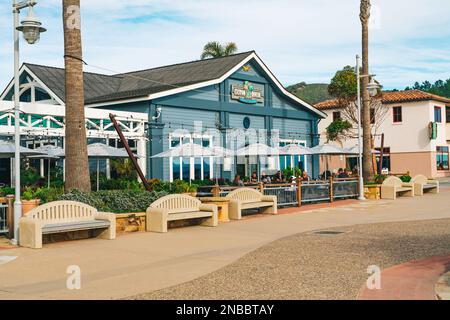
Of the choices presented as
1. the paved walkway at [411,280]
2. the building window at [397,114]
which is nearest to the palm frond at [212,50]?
the building window at [397,114]

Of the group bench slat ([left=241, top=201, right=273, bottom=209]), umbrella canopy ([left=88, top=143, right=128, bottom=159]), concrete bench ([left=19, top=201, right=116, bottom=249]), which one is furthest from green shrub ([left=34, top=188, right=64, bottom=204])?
umbrella canopy ([left=88, top=143, right=128, bottom=159])

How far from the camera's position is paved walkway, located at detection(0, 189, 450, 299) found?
7.86 metres

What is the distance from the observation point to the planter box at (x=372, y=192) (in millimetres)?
25594

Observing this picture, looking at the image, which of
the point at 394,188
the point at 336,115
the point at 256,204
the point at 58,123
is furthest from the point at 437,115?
the point at 256,204

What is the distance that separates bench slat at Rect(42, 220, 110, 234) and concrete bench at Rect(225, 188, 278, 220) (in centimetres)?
501

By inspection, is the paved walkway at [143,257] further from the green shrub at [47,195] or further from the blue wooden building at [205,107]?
the blue wooden building at [205,107]

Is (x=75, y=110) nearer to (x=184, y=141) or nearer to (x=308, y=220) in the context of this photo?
(x=308, y=220)

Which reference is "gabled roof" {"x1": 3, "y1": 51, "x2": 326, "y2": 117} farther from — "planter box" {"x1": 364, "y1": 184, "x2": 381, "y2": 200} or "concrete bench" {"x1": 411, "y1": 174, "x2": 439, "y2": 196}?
"concrete bench" {"x1": 411, "y1": 174, "x2": 439, "y2": 196}

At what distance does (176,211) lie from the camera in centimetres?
1455

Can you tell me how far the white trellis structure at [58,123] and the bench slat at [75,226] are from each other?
9.63 meters
